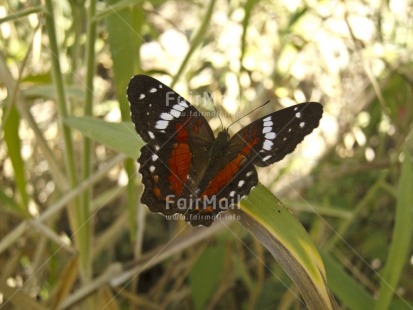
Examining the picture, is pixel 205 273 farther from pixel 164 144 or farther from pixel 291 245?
pixel 291 245

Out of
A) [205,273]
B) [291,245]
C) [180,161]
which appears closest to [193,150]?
[180,161]

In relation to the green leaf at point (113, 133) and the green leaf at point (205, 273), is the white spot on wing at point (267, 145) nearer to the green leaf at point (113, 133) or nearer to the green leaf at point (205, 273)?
the green leaf at point (113, 133)

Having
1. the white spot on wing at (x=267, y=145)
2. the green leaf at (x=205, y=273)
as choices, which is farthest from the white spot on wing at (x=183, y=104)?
the green leaf at (x=205, y=273)

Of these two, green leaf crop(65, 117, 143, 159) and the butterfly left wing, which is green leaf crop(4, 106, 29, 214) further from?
the butterfly left wing

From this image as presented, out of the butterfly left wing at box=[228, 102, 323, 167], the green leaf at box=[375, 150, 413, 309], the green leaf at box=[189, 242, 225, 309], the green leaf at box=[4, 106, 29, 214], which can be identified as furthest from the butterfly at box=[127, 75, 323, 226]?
the green leaf at box=[189, 242, 225, 309]

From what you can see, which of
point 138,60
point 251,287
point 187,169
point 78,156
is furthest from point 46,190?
point 187,169
